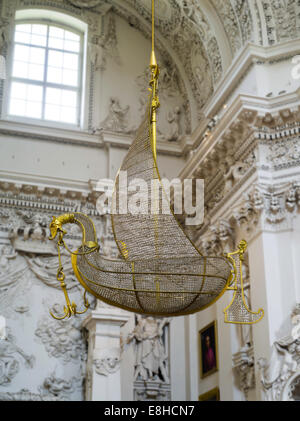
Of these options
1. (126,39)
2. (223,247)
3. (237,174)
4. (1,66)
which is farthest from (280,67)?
(1,66)

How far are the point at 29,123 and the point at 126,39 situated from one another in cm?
318

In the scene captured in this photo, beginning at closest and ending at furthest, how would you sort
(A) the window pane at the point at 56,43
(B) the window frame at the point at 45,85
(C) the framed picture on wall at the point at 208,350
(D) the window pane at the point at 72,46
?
(C) the framed picture on wall at the point at 208,350 < (B) the window frame at the point at 45,85 < (A) the window pane at the point at 56,43 < (D) the window pane at the point at 72,46

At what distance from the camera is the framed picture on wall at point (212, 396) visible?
10541 mm

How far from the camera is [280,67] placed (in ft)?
34.3

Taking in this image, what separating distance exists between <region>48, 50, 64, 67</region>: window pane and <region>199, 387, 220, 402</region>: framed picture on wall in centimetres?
746

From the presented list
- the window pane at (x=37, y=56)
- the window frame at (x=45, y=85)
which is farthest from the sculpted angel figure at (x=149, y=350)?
the window pane at (x=37, y=56)

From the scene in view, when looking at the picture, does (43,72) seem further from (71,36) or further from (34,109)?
(71,36)

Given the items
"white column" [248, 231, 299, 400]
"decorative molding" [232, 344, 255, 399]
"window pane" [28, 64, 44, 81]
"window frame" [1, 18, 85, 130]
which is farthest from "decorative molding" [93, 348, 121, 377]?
"window pane" [28, 64, 44, 81]

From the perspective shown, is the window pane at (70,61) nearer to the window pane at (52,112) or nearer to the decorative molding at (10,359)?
the window pane at (52,112)

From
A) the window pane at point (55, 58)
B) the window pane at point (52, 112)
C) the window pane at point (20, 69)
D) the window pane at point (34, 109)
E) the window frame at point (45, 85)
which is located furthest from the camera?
the window pane at point (55, 58)

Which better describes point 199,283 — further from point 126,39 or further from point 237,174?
point 126,39

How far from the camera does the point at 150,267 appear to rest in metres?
5.93

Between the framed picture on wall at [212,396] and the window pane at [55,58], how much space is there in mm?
7464

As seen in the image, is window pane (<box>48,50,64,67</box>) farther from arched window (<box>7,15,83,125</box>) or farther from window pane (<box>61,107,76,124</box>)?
window pane (<box>61,107,76,124</box>)
